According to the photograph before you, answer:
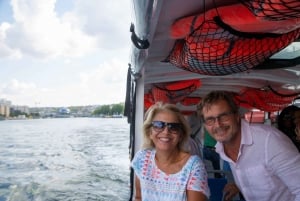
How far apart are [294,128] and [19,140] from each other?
19.4m

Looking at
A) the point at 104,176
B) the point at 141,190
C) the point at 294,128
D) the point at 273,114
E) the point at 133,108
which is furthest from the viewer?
the point at 104,176

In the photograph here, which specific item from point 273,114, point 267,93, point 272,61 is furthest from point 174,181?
point 273,114

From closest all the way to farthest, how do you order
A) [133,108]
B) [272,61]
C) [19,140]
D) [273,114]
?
[272,61], [133,108], [273,114], [19,140]

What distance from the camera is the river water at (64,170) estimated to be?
10203 millimetres

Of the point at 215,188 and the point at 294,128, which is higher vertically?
the point at 294,128

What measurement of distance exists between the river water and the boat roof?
6.98m

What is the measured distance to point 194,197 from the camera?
152cm

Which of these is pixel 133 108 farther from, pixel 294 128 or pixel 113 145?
pixel 113 145

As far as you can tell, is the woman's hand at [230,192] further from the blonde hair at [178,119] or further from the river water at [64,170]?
the river water at [64,170]

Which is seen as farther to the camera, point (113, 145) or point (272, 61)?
point (113, 145)

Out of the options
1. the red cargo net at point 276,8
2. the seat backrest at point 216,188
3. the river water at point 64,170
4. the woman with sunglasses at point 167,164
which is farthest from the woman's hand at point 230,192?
the river water at point 64,170

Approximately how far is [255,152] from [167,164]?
43 cm

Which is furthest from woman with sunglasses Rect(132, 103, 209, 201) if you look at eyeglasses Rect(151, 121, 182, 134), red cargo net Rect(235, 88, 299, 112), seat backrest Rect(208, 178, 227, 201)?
red cargo net Rect(235, 88, 299, 112)

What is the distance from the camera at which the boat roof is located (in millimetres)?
1537
